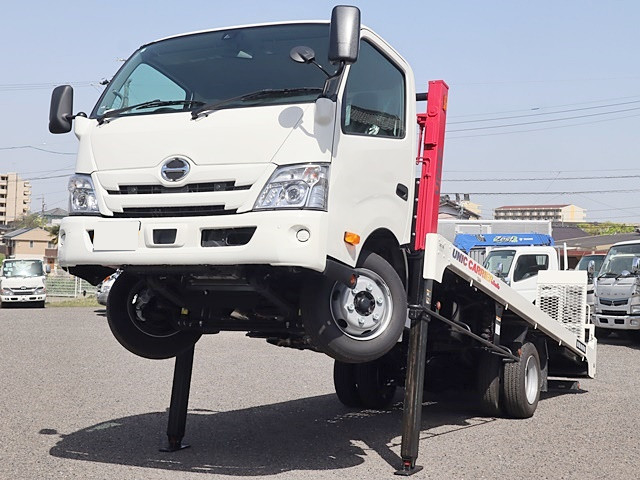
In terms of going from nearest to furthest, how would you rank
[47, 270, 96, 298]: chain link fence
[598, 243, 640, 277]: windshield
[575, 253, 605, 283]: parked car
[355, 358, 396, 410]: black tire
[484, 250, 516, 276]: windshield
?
[355, 358, 396, 410]: black tire, [484, 250, 516, 276]: windshield, [598, 243, 640, 277]: windshield, [575, 253, 605, 283]: parked car, [47, 270, 96, 298]: chain link fence

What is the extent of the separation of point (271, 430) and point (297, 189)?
11.1 ft

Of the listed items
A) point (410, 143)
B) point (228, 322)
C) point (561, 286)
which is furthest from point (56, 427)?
point (561, 286)

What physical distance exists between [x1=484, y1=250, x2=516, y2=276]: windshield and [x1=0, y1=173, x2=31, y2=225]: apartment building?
17544 cm

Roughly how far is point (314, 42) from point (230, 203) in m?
1.30

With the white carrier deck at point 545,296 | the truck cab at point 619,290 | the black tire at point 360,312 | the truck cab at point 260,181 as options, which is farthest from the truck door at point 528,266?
the black tire at point 360,312

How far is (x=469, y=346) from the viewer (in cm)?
824

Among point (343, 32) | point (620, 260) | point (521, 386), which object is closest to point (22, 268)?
point (620, 260)

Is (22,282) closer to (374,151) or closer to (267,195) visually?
(374,151)

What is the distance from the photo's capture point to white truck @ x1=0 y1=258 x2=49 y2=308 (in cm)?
3241

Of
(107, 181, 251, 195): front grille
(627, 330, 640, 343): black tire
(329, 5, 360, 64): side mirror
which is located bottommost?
(627, 330, 640, 343): black tire

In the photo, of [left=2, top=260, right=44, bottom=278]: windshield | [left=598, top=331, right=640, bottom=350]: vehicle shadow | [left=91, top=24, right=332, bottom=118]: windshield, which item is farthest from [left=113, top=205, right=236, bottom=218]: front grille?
[left=2, top=260, right=44, bottom=278]: windshield

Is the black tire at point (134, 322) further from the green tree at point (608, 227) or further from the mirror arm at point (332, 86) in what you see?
the green tree at point (608, 227)

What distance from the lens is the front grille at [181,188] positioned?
5.66 metres

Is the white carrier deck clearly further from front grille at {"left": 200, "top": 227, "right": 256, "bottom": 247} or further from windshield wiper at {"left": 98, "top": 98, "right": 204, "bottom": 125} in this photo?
windshield wiper at {"left": 98, "top": 98, "right": 204, "bottom": 125}
